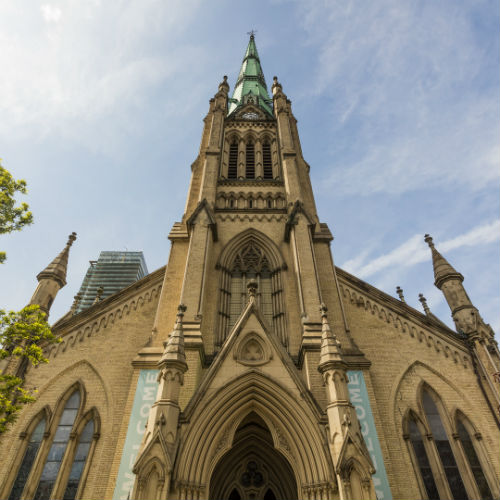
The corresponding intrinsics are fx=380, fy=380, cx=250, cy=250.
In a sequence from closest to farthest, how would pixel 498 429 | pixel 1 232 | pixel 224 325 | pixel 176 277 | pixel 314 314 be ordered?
pixel 1 232 < pixel 498 429 < pixel 314 314 < pixel 224 325 < pixel 176 277

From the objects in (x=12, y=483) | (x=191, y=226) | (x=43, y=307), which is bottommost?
(x=12, y=483)

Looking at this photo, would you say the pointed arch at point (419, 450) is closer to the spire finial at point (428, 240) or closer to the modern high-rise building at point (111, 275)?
the spire finial at point (428, 240)

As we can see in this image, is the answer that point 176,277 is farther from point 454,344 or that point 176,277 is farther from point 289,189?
point 454,344

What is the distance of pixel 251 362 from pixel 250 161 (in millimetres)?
14105

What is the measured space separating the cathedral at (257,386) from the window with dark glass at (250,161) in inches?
166

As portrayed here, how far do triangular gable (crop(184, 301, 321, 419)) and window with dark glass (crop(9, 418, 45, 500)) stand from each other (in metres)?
5.39

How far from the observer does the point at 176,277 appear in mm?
15211

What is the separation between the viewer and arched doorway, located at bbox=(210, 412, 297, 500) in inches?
434

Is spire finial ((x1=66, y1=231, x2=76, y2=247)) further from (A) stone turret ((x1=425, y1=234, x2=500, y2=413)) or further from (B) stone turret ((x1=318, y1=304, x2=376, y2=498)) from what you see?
(A) stone turret ((x1=425, y1=234, x2=500, y2=413))

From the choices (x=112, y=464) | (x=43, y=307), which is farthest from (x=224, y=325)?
(x=43, y=307)

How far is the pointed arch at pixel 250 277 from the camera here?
46.7 ft

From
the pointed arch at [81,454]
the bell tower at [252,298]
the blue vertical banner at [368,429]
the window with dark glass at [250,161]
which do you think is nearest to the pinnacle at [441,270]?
the bell tower at [252,298]

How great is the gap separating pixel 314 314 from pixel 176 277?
5709 mm

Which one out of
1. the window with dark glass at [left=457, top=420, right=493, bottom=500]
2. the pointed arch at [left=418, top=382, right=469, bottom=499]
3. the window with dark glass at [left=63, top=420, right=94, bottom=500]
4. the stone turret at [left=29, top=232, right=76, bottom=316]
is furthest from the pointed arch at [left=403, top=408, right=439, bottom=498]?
the stone turret at [left=29, top=232, right=76, bottom=316]
